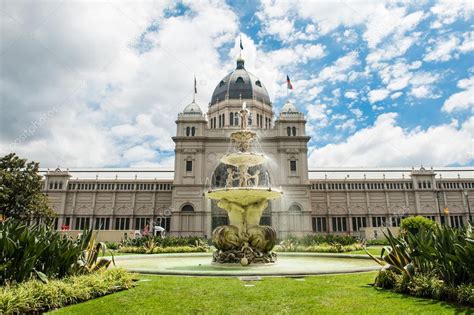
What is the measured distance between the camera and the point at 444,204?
206ft

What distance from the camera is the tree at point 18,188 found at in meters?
31.2

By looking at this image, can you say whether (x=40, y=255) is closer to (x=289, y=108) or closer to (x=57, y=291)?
(x=57, y=291)

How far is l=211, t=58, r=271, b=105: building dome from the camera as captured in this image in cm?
6128

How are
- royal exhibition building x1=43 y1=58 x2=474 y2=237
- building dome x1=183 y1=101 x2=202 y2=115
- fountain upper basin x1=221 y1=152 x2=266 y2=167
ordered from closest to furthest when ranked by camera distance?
fountain upper basin x1=221 y1=152 x2=266 y2=167
building dome x1=183 y1=101 x2=202 y2=115
royal exhibition building x1=43 y1=58 x2=474 y2=237

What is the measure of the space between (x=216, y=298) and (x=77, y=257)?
3962 millimetres

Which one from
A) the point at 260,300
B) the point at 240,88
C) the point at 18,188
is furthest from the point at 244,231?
the point at 240,88

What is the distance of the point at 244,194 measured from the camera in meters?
14.7

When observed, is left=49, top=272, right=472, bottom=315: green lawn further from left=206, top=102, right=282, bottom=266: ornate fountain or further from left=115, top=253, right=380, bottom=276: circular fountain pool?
left=206, top=102, right=282, bottom=266: ornate fountain

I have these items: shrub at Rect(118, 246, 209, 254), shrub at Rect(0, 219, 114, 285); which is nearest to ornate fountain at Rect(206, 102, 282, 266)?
shrub at Rect(0, 219, 114, 285)

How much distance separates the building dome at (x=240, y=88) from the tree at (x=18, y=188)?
35773 millimetres

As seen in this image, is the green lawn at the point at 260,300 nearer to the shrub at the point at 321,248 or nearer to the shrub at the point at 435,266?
the shrub at the point at 435,266

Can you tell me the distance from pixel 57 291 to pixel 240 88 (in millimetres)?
56990

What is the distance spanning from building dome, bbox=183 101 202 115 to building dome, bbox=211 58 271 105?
23.1ft

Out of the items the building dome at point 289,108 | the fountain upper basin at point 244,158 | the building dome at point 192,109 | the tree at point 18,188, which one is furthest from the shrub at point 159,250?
the building dome at point 289,108
